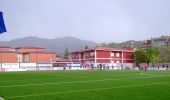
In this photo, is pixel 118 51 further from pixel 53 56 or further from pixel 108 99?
pixel 108 99

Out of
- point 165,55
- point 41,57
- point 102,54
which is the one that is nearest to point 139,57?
point 102,54

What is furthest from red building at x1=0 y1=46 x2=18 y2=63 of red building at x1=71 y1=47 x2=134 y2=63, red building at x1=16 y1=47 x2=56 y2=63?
red building at x1=71 y1=47 x2=134 y2=63

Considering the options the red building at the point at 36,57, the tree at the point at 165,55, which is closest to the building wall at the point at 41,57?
the red building at the point at 36,57

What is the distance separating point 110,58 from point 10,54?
38490 millimetres

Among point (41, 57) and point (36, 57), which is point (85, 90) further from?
point (41, 57)

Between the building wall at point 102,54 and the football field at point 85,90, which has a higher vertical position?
the building wall at point 102,54

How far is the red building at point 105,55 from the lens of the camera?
111 m

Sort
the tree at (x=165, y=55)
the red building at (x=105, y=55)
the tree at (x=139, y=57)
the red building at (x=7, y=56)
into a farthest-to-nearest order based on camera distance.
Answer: the tree at (x=165, y=55)
the tree at (x=139, y=57)
the red building at (x=105, y=55)
the red building at (x=7, y=56)

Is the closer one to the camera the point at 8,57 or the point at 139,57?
the point at 8,57

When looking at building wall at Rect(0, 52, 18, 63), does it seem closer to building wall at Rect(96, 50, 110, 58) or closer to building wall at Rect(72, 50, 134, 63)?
building wall at Rect(72, 50, 134, 63)

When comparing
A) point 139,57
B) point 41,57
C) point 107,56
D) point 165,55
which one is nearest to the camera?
point 41,57

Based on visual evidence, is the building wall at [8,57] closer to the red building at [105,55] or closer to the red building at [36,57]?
the red building at [36,57]

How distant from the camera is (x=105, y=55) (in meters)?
113

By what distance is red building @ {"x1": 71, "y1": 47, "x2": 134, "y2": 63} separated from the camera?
111m
